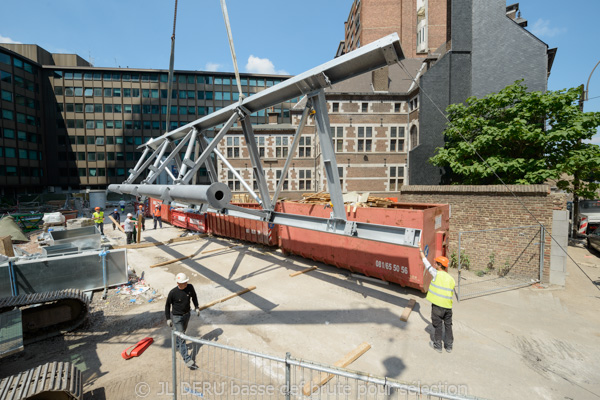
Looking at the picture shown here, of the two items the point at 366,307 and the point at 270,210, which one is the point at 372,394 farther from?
the point at 270,210

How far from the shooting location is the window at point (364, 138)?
1019 inches

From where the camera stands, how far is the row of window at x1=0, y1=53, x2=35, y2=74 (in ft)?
133

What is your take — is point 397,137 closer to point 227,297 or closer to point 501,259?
point 501,259

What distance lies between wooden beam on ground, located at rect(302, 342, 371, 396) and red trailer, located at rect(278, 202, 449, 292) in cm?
336

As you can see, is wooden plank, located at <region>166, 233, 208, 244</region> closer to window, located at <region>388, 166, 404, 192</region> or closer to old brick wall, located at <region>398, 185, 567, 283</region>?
old brick wall, located at <region>398, 185, 567, 283</region>

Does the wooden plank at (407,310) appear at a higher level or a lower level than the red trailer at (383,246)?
lower

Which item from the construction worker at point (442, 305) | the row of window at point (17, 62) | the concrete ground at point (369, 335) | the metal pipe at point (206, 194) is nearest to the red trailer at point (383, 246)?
the concrete ground at point (369, 335)

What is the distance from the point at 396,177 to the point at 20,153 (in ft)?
188

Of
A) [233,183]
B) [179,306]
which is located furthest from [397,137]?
[179,306]

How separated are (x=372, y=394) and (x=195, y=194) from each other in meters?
5.11

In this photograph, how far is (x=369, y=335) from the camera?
6105 millimetres

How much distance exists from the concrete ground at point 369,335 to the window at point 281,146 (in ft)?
71.9

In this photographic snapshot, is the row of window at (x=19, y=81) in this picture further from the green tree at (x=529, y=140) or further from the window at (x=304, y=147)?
the green tree at (x=529, y=140)

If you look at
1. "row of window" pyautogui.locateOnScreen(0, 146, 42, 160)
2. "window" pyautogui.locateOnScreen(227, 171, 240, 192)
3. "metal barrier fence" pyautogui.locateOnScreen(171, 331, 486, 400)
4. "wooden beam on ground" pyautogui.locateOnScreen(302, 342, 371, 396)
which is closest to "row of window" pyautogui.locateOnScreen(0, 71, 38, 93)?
"row of window" pyautogui.locateOnScreen(0, 146, 42, 160)
